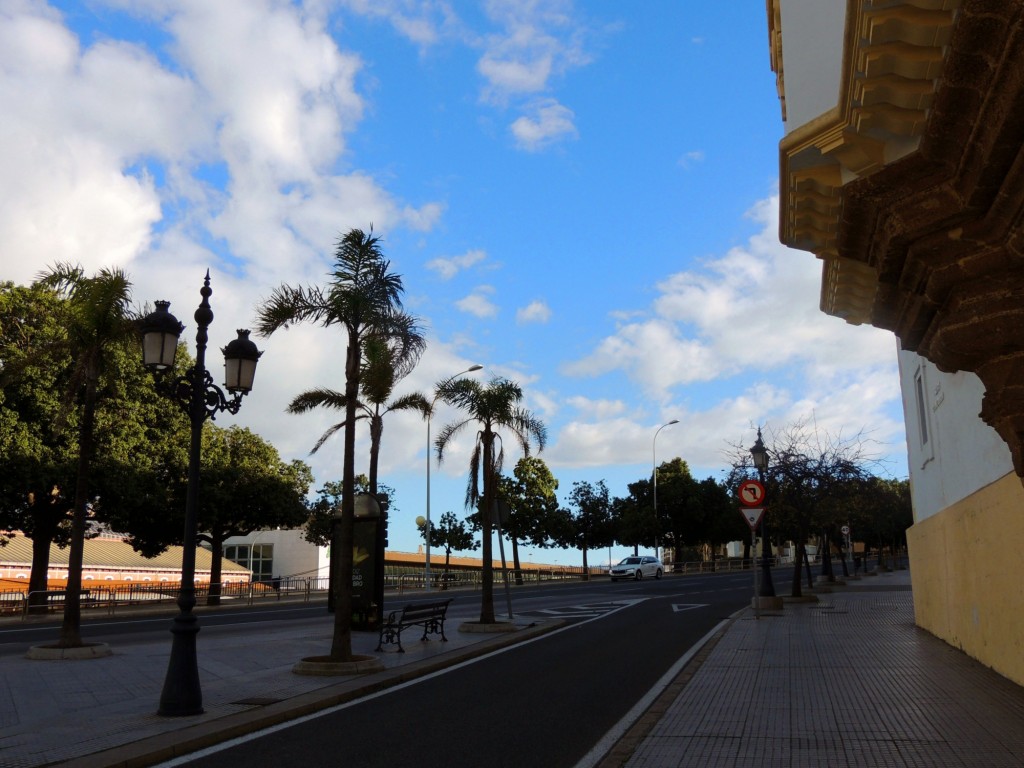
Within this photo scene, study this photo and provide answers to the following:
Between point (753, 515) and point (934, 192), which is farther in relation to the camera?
point (753, 515)

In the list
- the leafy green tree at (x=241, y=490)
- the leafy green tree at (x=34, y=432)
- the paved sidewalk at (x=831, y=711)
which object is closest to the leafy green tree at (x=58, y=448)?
the leafy green tree at (x=34, y=432)

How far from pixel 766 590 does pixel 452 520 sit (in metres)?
42.9

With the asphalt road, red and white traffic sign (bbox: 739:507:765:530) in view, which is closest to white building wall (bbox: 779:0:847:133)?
the asphalt road

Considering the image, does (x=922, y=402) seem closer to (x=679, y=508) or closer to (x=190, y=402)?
(x=190, y=402)

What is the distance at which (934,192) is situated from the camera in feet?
21.9

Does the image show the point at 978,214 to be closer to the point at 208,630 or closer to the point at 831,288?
the point at 831,288

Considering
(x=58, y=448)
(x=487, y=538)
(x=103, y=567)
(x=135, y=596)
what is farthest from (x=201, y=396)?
(x=103, y=567)

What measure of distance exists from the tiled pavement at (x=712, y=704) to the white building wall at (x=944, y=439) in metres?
2.56

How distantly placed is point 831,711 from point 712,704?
1270 mm

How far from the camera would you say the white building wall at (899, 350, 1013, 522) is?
11406mm

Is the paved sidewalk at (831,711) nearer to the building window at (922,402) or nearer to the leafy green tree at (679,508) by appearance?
the building window at (922,402)

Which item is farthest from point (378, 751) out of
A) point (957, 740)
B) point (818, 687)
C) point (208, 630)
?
point (208, 630)

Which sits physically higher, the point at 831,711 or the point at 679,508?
the point at 679,508

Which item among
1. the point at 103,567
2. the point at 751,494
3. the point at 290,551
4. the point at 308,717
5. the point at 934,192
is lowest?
the point at 308,717
